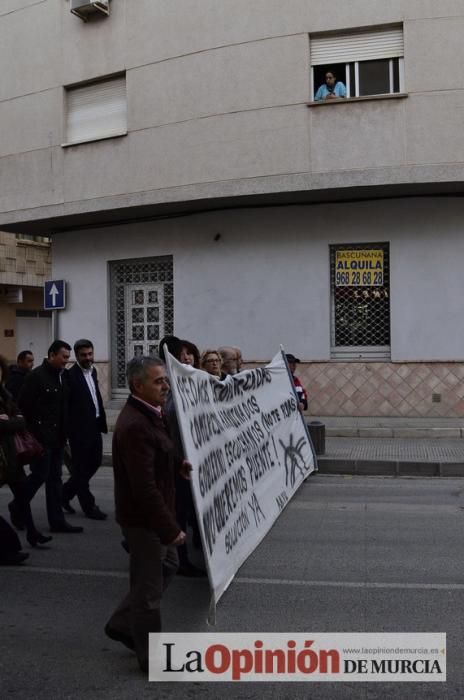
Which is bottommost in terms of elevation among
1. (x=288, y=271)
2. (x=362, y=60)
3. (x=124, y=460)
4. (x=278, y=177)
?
(x=124, y=460)

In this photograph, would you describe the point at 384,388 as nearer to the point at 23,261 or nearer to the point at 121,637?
the point at 121,637

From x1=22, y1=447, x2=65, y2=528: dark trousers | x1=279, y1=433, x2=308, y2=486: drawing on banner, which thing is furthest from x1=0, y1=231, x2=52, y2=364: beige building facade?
x1=22, y1=447, x2=65, y2=528: dark trousers

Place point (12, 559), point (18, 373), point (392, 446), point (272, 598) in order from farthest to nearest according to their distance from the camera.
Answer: point (392, 446) < point (18, 373) < point (12, 559) < point (272, 598)

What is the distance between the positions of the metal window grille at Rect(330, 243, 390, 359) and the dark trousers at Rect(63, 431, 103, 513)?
26.0 ft

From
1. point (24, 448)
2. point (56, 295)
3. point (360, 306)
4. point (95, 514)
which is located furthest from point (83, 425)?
point (56, 295)

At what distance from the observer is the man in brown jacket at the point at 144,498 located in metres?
3.67

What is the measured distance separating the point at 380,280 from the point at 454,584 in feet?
31.9

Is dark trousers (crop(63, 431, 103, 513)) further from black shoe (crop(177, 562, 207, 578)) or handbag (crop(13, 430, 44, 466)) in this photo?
black shoe (crop(177, 562, 207, 578))

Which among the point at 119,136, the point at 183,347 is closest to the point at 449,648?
the point at 183,347

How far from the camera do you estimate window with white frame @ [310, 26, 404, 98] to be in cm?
1373

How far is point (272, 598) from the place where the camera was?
4.97 m

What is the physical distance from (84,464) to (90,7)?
11428 millimetres

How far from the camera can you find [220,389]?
5.62 m

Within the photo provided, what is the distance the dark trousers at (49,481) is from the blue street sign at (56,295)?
33.6 ft
